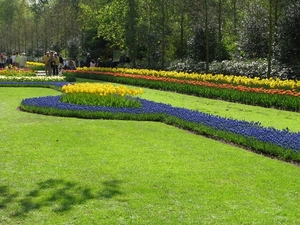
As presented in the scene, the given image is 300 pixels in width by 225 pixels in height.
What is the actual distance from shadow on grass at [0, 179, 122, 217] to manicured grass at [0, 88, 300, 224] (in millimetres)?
11

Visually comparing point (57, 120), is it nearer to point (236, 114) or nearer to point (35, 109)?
point (35, 109)

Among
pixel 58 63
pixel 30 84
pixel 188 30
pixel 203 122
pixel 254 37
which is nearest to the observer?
pixel 203 122

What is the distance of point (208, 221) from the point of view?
4.52 metres

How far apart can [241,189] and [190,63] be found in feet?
74.7

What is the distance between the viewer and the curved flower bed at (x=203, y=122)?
7.49 meters

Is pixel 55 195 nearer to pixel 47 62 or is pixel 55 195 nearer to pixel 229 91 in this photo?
pixel 229 91

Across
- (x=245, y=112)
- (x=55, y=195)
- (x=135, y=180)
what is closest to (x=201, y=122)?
(x=245, y=112)

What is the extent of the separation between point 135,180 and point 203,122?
13.3ft

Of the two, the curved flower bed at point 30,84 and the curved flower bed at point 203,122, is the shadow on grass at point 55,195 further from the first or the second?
the curved flower bed at point 30,84

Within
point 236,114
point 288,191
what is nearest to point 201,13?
point 236,114

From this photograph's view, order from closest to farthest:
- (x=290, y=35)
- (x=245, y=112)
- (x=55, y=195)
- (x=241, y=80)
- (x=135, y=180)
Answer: (x=55, y=195) < (x=135, y=180) < (x=245, y=112) < (x=241, y=80) < (x=290, y=35)

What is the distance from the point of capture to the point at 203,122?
31.1 feet

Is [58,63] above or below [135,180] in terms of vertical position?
above

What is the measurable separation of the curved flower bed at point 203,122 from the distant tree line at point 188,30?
405 inches
